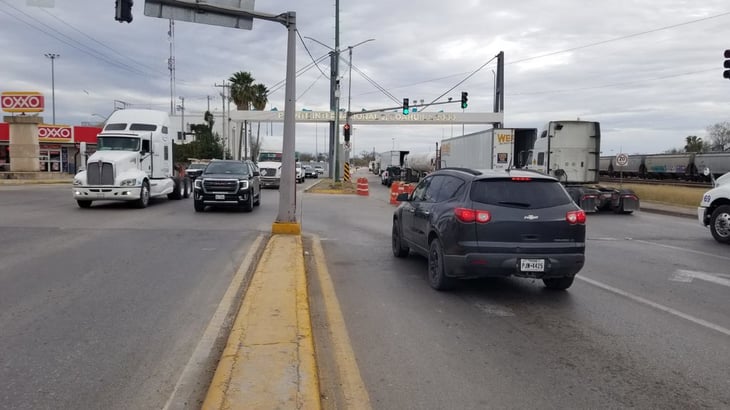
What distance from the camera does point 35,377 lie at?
4570 millimetres

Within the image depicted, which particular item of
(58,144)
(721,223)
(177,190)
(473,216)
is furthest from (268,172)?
(58,144)

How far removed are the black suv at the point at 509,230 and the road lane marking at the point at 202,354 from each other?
2.75 metres

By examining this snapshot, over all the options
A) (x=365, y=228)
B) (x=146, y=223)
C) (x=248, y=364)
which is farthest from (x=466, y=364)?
(x=146, y=223)

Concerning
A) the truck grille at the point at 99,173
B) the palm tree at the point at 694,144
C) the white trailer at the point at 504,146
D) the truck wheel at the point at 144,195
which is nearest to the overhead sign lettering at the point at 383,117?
the white trailer at the point at 504,146

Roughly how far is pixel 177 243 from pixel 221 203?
23.6 feet

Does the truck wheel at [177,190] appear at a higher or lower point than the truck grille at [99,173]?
lower

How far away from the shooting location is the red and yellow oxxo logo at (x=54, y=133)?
52562mm

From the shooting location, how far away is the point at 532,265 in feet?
23.4

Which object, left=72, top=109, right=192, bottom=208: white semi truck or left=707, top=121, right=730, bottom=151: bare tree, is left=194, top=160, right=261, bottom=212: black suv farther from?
left=707, top=121, right=730, bottom=151: bare tree

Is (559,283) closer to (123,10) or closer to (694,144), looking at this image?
(123,10)

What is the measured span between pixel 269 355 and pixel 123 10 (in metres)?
10.3

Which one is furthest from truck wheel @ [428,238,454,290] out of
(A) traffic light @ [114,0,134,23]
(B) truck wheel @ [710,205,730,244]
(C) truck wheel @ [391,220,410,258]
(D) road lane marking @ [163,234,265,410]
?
(B) truck wheel @ [710,205,730,244]

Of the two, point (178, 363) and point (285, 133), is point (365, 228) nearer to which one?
point (285, 133)

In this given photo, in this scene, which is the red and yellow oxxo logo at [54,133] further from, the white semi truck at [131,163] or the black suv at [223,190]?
the black suv at [223,190]
